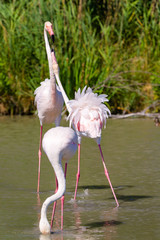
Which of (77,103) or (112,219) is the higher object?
(77,103)

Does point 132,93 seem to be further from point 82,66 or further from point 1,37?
point 1,37

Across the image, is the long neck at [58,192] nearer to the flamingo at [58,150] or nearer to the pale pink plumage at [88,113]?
the flamingo at [58,150]

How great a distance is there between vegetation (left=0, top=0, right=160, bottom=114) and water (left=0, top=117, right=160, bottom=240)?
5.19ft

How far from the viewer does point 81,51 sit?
12125mm

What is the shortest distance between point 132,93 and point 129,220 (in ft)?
23.1

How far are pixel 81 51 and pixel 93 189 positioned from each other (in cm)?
595


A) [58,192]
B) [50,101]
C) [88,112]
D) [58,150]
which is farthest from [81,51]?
[58,192]

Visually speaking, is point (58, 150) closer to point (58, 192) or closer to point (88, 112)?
point (58, 192)

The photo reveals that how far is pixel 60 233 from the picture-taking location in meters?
4.86

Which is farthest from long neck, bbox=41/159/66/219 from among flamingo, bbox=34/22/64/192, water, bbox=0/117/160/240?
flamingo, bbox=34/22/64/192

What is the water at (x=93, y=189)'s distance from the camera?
16.3 ft

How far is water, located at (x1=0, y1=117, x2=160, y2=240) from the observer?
496 centimetres

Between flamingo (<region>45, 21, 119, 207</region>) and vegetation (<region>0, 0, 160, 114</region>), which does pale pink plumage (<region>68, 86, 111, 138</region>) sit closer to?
flamingo (<region>45, 21, 119, 207</region>)

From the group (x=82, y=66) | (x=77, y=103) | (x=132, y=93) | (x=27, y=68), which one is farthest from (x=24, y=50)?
(x=77, y=103)
